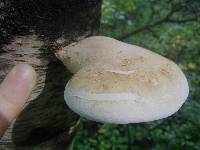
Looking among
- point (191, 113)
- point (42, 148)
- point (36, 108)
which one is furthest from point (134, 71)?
point (191, 113)

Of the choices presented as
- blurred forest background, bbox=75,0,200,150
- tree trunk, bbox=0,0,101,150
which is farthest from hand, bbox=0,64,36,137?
blurred forest background, bbox=75,0,200,150

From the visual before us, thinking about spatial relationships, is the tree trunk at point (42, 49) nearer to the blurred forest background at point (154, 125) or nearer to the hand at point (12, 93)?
the hand at point (12, 93)

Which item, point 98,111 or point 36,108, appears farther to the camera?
point 36,108

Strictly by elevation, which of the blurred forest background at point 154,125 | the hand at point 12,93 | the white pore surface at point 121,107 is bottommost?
the blurred forest background at point 154,125

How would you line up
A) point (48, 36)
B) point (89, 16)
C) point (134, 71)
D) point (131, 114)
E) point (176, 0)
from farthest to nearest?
point (176, 0) → point (89, 16) → point (48, 36) → point (134, 71) → point (131, 114)

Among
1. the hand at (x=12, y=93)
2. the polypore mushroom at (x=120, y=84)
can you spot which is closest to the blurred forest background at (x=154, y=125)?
the polypore mushroom at (x=120, y=84)

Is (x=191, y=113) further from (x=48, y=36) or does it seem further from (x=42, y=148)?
(x=48, y=36)

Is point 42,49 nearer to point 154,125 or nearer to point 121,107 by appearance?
point 121,107

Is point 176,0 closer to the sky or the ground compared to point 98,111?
closer to the ground
